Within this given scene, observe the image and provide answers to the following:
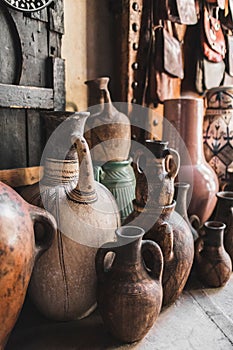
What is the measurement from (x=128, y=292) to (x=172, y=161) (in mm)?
478

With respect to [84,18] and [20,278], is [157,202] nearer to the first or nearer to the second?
[20,278]

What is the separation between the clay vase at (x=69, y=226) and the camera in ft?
3.31

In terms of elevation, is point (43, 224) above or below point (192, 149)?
below

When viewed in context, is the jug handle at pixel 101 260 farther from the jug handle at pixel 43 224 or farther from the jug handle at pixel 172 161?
the jug handle at pixel 172 161

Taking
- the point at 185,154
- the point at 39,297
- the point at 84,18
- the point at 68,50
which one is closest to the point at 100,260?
the point at 39,297

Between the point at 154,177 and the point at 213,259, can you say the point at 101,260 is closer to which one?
the point at 154,177

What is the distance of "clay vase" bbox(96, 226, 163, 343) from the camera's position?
934 millimetres

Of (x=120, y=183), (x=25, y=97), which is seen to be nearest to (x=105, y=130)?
(x=120, y=183)

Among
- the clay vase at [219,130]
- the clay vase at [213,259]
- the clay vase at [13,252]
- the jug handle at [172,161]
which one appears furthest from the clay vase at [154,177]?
the clay vase at [219,130]

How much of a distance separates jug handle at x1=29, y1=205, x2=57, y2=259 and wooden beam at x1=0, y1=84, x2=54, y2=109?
0.45 meters

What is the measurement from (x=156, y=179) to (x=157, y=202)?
76mm

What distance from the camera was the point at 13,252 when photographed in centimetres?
79

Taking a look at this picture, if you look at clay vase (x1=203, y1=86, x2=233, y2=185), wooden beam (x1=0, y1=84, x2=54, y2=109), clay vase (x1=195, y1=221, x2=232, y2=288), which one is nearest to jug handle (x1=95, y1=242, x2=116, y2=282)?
clay vase (x1=195, y1=221, x2=232, y2=288)

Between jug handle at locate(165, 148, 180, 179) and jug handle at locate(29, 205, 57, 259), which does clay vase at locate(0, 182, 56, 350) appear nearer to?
jug handle at locate(29, 205, 57, 259)
